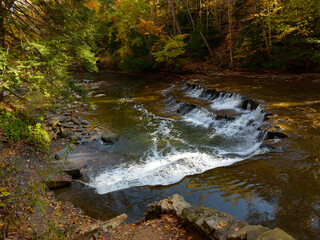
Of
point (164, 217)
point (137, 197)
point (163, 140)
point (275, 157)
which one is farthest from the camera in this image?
point (163, 140)

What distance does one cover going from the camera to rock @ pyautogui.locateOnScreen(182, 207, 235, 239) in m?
3.45

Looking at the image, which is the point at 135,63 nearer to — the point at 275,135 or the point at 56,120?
the point at 56,120

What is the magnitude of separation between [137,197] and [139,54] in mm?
21066

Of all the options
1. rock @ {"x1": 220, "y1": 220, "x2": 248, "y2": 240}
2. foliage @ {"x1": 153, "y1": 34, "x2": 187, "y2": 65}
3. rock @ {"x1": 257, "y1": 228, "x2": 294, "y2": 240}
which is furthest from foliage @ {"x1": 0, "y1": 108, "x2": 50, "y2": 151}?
foliage @ {"x1": 153, "y1": 34, "x2": 187, "y2": 65}

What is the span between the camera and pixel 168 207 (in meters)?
4.52

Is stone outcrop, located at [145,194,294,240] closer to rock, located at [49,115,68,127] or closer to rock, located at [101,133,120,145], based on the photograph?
rock, located at [101,133,120,145]

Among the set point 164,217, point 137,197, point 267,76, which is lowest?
point 137,197

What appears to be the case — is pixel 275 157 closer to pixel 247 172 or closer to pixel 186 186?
pixel 247 172

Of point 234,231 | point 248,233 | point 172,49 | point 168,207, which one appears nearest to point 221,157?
point 168,207

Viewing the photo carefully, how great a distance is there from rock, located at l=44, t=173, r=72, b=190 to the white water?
0.70 m

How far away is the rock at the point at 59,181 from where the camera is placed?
6.08 meters

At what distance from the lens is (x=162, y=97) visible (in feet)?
53.9

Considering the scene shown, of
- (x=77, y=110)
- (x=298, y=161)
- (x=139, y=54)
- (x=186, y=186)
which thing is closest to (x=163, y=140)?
(x=186, y=186)

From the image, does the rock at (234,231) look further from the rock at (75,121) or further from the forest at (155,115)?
the rock at (75,121)
